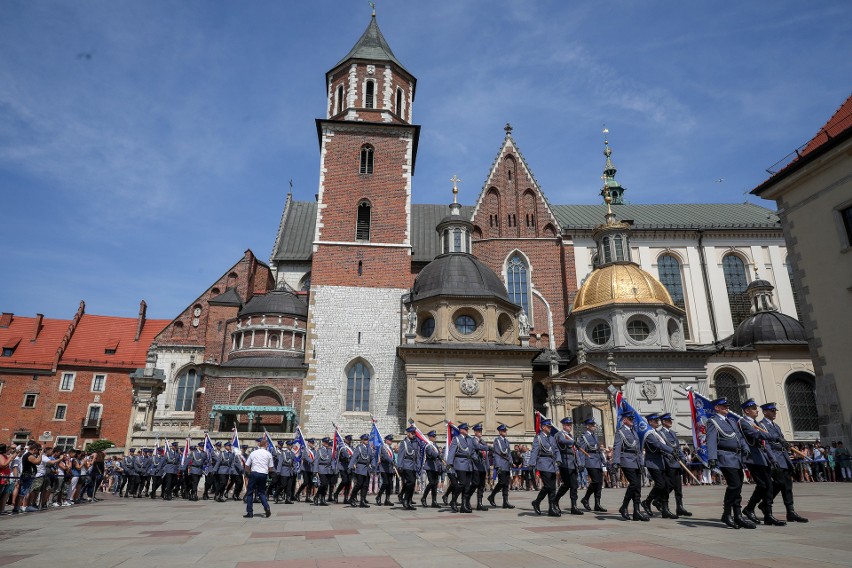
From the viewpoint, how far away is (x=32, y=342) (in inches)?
1666

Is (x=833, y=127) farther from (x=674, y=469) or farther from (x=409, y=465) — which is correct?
(x=409, y=465)

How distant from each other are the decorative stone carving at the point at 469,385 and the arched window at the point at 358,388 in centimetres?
539

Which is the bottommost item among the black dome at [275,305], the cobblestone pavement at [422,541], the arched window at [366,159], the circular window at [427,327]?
the cobblestone pavement at [422,541]

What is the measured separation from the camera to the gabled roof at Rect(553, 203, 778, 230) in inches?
1618

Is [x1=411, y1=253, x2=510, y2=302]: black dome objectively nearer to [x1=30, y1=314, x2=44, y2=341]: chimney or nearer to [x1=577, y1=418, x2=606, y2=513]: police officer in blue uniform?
[x1=577, y1=418, x2=606, y2=513]: police officer in blue uniform

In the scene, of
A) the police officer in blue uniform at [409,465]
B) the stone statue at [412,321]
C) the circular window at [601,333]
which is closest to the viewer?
the police officer in blue uniform at [409,465]

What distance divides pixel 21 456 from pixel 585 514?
1336 cm

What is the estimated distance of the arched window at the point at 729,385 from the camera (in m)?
31.6

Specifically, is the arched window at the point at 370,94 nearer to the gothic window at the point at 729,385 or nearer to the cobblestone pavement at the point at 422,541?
the gothic window at the point at 729,385

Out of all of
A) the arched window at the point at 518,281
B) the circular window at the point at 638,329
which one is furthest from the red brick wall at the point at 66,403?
the circular window at the point at 638,329

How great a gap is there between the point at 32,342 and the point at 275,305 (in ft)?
77.7

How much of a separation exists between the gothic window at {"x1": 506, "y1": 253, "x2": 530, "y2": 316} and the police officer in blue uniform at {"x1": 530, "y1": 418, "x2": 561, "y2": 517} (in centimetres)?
2330

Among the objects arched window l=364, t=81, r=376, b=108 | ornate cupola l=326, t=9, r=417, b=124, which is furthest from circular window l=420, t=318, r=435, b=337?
arched window l=364, t=81, r=376, b=108

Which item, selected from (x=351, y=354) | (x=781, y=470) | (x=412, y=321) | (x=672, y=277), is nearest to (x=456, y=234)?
(x=412, y=321)
